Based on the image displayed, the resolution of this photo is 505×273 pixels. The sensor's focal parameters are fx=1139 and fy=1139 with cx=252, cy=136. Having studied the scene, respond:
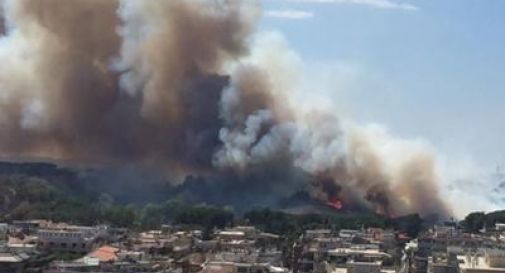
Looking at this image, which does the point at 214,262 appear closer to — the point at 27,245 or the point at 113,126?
the point at 27,245

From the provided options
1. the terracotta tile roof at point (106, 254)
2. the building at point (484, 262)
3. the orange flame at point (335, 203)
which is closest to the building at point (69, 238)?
the terracotta tile roof at point (106, 254)

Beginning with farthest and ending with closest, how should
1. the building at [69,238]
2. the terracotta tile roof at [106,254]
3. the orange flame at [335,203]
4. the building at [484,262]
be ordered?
the orange flame at [335,203]
the building at [69,238]
the terracotta tile roof at [106,254]
the building at [484,262]

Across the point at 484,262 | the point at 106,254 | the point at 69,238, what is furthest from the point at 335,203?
the point at 484,262

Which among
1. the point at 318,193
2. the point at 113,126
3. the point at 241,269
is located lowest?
the point at 241,269

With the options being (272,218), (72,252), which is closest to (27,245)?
(72,252)

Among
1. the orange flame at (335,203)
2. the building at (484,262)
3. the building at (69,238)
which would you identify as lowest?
the building at (484,262)

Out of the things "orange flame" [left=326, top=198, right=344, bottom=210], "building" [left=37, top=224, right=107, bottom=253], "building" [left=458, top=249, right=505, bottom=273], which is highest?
"orange flame" [left=326, top=198, right=344, bottom=210]

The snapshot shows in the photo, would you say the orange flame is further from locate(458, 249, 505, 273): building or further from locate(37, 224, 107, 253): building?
locate(458, 249, 505, 273): building

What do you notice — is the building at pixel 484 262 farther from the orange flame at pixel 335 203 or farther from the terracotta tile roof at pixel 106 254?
the orange flame at pixel 335 203

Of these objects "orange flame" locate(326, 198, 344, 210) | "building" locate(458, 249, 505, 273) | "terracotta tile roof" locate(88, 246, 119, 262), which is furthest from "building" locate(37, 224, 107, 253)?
"orange flame" locate(326, 198, 344, 210)

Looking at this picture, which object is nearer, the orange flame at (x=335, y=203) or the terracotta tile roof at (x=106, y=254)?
the terracotta tile roof at (x=106, y=254)

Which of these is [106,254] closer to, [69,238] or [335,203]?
[69,238]
